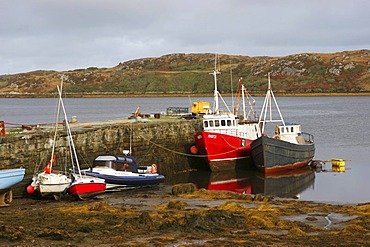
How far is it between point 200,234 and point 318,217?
5339mm

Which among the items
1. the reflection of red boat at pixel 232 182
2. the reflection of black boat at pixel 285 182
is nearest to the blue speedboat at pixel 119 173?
the reflection of red boat at pixel 232 182

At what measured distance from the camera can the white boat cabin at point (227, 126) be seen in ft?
126

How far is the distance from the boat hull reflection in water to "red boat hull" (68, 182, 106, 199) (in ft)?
30.6

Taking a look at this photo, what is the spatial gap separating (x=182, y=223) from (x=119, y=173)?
9578 millimetres

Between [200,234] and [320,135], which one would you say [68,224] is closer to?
[200,234]

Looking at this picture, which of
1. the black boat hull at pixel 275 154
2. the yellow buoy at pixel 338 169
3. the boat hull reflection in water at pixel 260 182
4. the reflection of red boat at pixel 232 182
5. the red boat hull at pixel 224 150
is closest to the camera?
the boat hull reflection in water at pixel 260 182

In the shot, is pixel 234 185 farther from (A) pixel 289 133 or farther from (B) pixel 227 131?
(A) pixel 289 133

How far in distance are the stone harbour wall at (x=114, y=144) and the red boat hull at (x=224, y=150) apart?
69.2 inches

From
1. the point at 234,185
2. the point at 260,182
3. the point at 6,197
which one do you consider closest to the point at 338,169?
the point at 260,182

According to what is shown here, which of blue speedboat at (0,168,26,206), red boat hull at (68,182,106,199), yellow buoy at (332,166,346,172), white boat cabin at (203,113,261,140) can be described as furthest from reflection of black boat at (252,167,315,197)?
blue speedboat at (0,168,26,206)

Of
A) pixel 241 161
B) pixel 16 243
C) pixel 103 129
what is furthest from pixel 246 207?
pixel 241 161

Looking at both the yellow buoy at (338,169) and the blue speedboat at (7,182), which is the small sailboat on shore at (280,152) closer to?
the yellow buoy at (338,169)

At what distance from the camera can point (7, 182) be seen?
23.2 metres

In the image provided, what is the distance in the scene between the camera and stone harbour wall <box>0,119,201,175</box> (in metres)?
27.7
